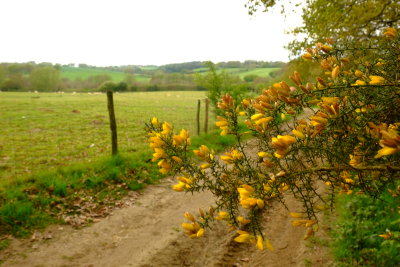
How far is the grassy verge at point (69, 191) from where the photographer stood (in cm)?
470

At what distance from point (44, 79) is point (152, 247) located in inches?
1870

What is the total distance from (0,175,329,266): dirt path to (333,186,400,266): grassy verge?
1.09 feet

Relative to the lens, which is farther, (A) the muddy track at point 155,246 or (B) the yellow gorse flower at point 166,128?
(A) the muddy track at point 155,246

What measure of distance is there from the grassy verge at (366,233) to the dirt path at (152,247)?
33 centimetres

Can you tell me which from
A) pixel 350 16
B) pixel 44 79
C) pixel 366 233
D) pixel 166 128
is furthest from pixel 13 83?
pixel 366 233

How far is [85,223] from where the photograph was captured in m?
4.90

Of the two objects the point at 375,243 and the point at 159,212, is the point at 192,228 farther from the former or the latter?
the point at 159,212

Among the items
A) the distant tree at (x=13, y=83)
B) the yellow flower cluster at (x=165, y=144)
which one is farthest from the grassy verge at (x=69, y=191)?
the distant tree at (x=13, y=83)

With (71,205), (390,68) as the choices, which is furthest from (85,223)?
(390,68)

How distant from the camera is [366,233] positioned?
3820 mm

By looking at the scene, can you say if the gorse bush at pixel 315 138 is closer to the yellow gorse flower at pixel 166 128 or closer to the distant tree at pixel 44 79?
the yellow gorse flower at pixel 166 128

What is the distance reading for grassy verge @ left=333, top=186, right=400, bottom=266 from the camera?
3.27m

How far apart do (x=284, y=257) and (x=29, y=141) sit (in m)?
10.6

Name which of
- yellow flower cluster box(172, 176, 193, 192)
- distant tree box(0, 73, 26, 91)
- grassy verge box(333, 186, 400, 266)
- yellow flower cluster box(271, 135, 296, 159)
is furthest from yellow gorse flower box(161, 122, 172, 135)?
distant tree box(0, 73, 26, 91)
